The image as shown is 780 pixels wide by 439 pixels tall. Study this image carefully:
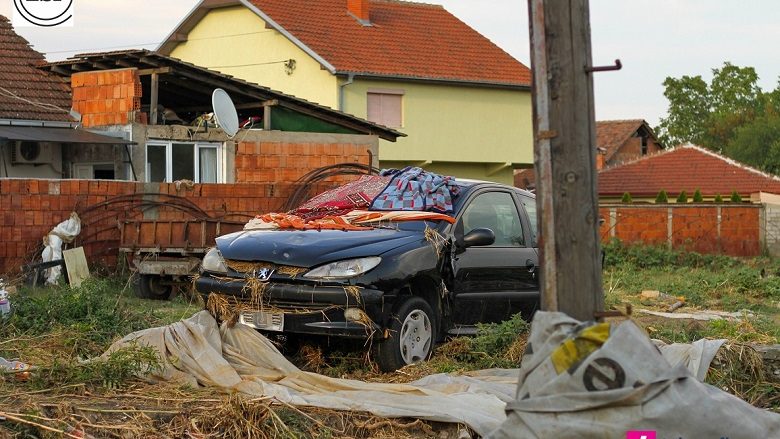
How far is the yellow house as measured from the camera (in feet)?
118

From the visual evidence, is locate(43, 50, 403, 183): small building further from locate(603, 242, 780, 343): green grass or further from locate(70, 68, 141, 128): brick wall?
locate(603, 242, 780, 343): green grass

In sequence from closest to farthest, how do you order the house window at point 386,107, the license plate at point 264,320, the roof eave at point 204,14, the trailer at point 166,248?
the license plate at point 264,320 < the trailer at point 166,248 < the roof eave at point 204,14 < the house window at point 386,107

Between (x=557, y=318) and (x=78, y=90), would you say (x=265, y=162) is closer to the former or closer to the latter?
(x=78, y=90)

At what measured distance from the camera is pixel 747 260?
26.3m

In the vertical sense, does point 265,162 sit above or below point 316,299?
above

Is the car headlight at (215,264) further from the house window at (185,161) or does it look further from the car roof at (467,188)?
the house window at (185,161)

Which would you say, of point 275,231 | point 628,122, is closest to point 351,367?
point 275,231

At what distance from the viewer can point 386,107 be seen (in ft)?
120

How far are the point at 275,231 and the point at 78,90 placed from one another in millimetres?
13378

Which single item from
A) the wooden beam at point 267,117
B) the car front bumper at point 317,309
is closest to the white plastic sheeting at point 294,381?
the car front bumper at point 317,309

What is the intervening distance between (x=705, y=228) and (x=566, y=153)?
24088 mm

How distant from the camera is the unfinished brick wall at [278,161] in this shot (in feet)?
69.8

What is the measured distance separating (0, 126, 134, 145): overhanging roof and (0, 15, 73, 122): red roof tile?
1856 mm

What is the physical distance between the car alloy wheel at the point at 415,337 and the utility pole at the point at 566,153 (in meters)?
3.69
